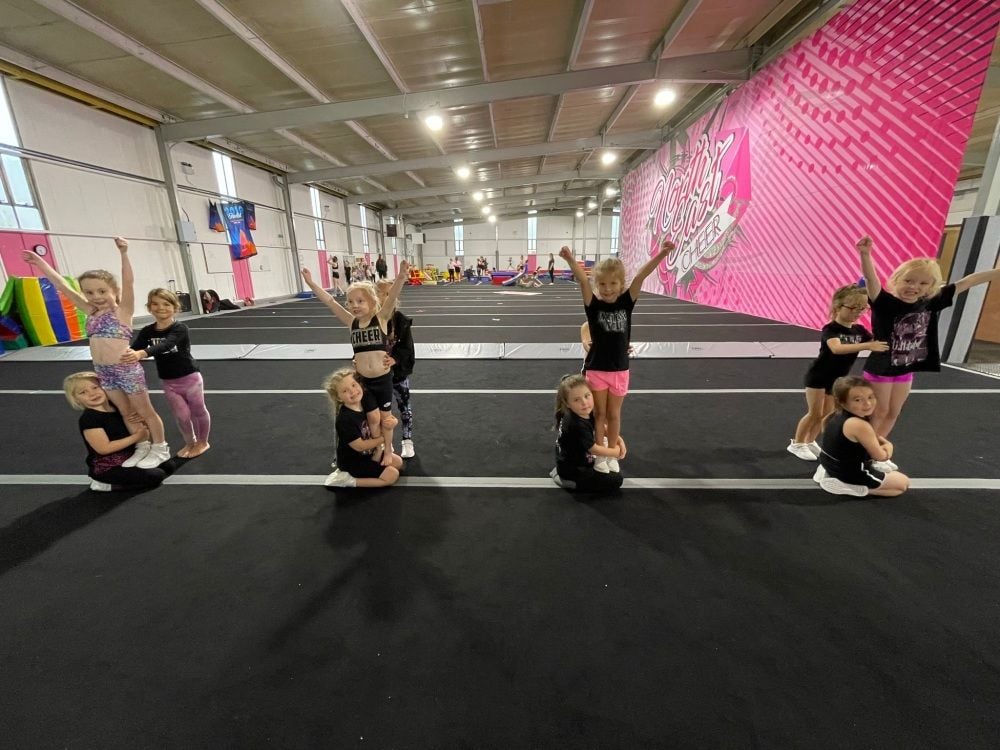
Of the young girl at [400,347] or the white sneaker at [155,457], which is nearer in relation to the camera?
the white sneaker at [155,457]

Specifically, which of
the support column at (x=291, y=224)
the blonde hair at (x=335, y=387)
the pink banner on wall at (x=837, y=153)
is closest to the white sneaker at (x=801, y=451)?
the blonde hair at (x=335, y=387)

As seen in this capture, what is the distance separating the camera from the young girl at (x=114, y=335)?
272cm

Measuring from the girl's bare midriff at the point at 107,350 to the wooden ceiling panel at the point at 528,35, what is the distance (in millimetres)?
7011

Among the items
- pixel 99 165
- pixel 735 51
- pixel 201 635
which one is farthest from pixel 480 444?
pixel 99 165

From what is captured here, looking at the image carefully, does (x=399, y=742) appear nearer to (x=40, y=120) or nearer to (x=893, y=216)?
(x=893, y=216)

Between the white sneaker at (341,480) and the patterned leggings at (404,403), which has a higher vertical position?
the patterned leggings at (404,403)

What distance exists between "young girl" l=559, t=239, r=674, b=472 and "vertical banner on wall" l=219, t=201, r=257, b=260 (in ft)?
45.8

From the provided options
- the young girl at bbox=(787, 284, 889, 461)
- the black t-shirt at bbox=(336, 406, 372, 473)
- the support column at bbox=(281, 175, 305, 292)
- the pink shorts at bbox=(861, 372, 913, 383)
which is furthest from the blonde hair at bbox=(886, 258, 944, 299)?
the support column at bbox=(281, 175, 305, 292)

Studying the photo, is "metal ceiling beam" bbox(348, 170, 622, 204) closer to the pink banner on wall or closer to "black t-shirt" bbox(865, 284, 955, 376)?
the pink banner on wall

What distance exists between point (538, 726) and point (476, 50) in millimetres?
9737

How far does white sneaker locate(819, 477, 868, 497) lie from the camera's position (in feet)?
8.45

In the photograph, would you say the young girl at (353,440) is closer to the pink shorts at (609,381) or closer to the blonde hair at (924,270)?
the pink shorts at (609,381)

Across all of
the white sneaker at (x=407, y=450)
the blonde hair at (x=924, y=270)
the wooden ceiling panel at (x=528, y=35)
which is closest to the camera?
the blonde hair at (x=924, y=270)

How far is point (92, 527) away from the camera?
94.3 inches
